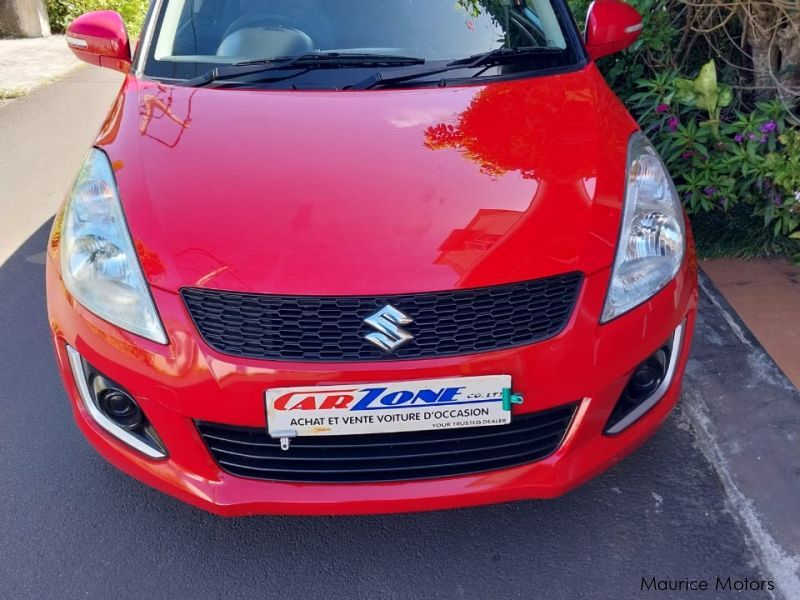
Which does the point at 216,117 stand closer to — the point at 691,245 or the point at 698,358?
the point at 691,245

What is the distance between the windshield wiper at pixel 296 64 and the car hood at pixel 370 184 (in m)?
0.09

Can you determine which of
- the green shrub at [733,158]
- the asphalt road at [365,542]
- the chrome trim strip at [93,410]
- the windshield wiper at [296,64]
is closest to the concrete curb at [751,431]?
the asphalt road at [365,542]

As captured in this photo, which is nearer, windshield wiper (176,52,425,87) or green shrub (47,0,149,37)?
windshield wiper (176,52,425,87)

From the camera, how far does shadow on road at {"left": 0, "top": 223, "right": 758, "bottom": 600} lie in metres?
2.04

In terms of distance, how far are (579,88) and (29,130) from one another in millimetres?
4886

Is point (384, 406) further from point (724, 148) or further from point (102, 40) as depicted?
point (724, 148)

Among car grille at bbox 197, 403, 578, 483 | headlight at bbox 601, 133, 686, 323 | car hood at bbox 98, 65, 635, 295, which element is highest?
car hood at bbox 98, 65, 635, 295

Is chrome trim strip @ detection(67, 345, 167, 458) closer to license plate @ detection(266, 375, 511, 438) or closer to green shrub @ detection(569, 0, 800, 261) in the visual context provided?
license plate @ detection(266, 375, 511, 438)

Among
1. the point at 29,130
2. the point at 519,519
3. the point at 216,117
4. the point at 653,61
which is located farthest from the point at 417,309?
the point at 29,130

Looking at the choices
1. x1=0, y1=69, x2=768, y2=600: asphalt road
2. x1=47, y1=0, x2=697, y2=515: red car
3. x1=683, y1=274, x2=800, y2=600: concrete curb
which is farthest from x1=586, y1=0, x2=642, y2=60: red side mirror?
x1=0, y1=69, x2=768, y2=600: asphalt road

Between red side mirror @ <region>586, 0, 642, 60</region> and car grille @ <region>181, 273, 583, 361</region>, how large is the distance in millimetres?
1477

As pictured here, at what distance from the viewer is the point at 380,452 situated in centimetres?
184

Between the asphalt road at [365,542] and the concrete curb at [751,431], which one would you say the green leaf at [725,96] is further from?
the asphalt road at [365,542]

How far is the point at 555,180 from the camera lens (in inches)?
80.5
